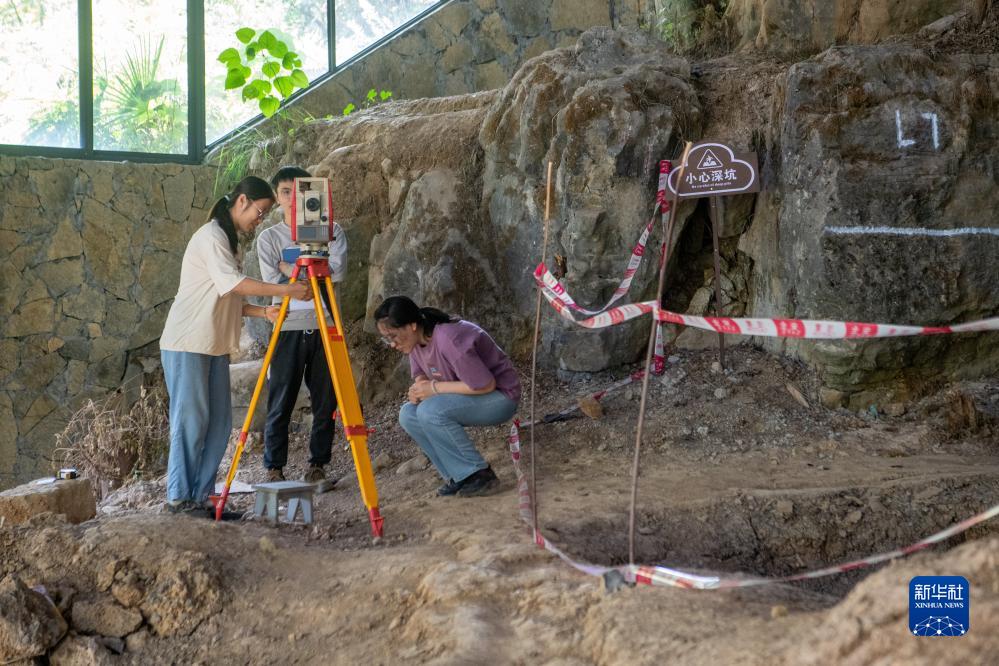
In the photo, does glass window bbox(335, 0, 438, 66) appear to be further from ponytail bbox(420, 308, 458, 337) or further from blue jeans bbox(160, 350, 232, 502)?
blue jeans bbox(160, 350, 232, 502)

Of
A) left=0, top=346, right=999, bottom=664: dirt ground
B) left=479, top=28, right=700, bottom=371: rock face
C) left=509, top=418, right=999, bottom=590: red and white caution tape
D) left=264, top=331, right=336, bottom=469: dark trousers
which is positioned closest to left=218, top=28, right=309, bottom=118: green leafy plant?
left=479, top=28, right=700, bottom=371: rock face

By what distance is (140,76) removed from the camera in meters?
7.61

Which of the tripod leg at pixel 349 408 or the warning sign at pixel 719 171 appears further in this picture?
the warning sign at pixel 719 171

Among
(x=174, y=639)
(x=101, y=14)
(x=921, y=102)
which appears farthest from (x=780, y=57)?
(x=101, y=14)

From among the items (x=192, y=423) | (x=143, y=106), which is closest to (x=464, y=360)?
(x=192, y=423)

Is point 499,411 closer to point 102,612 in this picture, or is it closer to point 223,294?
point 223,294

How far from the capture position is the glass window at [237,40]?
7.82 m

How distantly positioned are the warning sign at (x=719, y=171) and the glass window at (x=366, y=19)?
4448mm

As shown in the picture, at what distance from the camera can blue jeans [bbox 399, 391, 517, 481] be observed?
3979mm

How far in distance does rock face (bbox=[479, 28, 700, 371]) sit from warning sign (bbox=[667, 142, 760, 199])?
1.13 ft

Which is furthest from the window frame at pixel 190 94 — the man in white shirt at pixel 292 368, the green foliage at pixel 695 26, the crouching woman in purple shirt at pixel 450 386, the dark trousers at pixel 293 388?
the crouching woman in purple shirt at pixel 450 386

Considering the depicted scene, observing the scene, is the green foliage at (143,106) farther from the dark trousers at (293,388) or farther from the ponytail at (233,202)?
the ponytail at (233,202)

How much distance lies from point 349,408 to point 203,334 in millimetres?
724

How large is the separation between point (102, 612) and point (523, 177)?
368 cm
